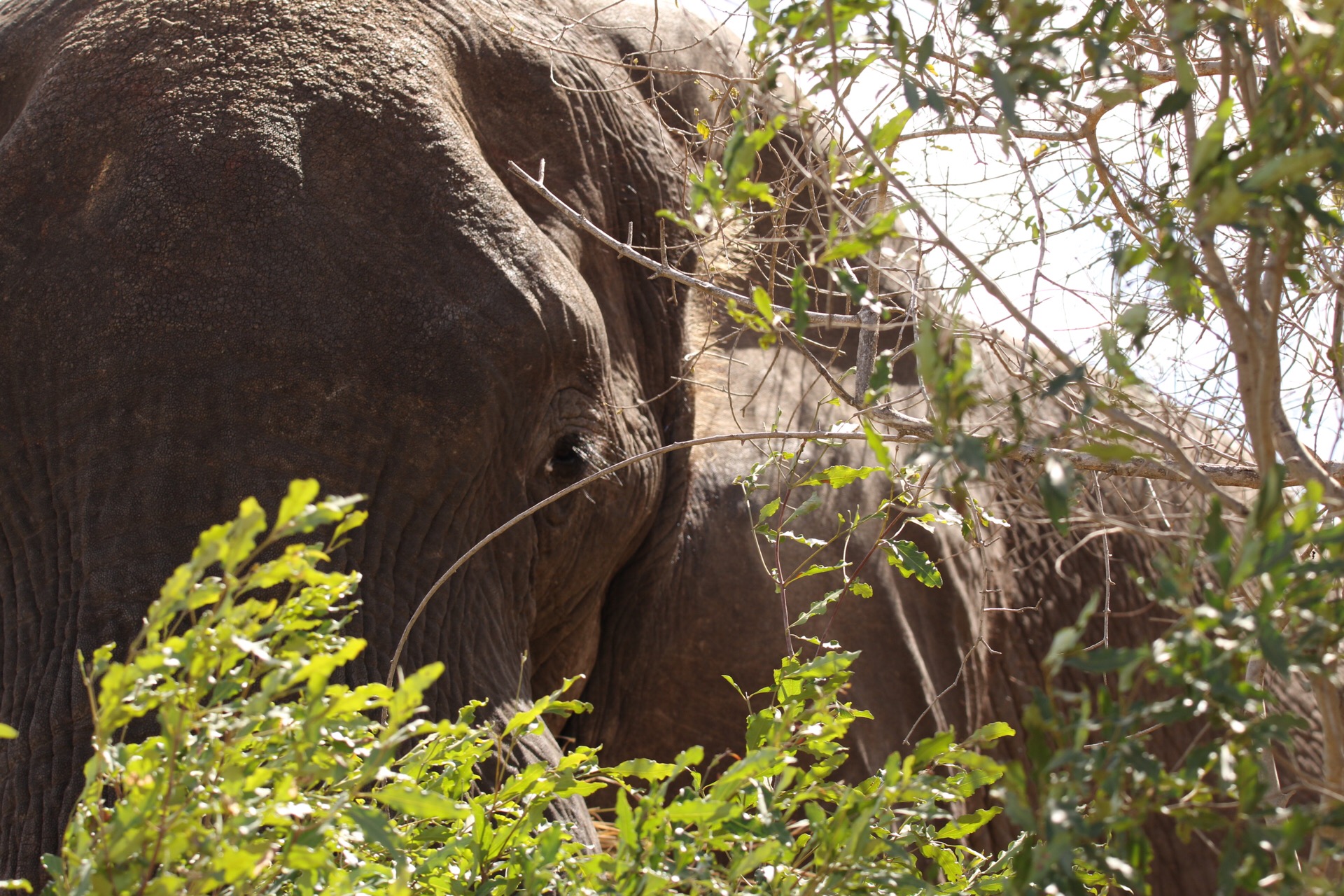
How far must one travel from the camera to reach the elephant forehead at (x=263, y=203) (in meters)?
2.08

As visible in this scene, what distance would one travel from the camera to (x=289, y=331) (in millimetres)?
2074

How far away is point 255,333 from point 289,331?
5cm

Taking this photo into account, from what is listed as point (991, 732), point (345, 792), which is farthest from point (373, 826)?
point (991, 732)

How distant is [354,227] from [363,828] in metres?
1.28

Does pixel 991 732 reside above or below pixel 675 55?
below

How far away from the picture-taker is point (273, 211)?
213 centimetres

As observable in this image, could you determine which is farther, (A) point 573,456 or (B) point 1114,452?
(A) point 573,456

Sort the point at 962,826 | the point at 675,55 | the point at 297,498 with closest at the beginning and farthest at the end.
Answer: the point at 297,498
the point at 962,826
the point at 675,55

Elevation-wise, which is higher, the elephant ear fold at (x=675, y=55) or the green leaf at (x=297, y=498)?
the elephant ear fold at (x=675, y=55)

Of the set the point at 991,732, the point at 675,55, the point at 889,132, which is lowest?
the point at 991,732

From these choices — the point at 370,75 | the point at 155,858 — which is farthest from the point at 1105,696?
the point at 370,75

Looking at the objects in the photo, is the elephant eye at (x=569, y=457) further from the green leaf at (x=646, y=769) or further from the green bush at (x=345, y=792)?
the green leaf at (x=646, y=769)

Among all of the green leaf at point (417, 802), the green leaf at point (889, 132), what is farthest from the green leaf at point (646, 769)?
the green leaf at point (889, 132)

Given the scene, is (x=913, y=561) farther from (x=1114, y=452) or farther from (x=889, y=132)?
(x=1114, y=452)
